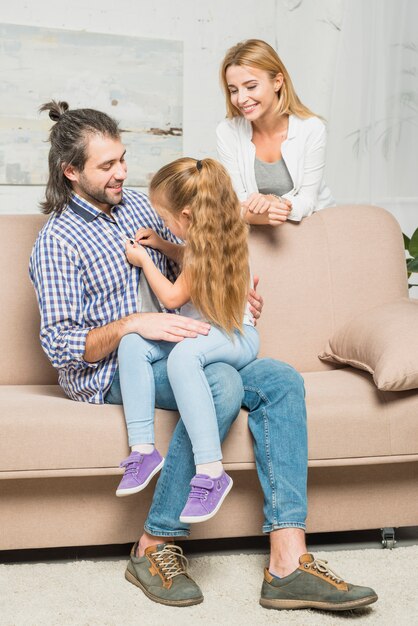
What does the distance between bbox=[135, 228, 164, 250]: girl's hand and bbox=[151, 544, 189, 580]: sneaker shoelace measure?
0.84 meters

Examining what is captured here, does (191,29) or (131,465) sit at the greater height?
(191,29)

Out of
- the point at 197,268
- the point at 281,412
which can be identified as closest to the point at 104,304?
the point at 197,268

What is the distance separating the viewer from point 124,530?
2027 mm

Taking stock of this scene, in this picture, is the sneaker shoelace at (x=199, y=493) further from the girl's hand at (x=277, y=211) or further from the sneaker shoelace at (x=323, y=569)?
the girl's hand at (x=277, y=211)

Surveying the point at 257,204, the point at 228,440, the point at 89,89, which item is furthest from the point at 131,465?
the point at 89,89

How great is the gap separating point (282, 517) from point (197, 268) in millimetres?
631

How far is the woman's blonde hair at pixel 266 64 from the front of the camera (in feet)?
8.77

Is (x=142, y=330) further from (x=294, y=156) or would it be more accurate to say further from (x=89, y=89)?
(x=89, y=89)

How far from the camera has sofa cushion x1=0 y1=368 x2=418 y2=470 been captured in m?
1.90

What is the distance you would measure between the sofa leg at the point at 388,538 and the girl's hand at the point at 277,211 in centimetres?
99

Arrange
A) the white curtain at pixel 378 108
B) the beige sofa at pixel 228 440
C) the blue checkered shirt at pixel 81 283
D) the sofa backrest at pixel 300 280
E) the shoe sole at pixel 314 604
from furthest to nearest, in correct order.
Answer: the white curtain at pixel 378 108 < the sofa backrest at pixel 300 280 < the blue checkered shirt at pixel 81 283 < the beige sofa at pixel 228 440 < the shoe sole at pixel 314 604

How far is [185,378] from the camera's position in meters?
1.83

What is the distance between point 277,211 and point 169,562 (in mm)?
1152

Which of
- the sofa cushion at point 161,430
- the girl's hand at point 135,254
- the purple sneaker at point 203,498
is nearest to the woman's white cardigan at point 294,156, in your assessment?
the girl's hand at point 135,254
